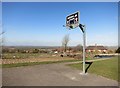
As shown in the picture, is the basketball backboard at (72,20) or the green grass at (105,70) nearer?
the green grass at (105,70)

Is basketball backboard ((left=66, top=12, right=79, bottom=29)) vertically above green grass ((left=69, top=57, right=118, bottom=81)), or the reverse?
basketball backboard ((left=66, top=12, right=79, bottom=29))

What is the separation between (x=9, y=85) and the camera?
902cm

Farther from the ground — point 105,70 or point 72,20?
point 72,20

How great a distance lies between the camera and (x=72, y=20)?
43.2 ft

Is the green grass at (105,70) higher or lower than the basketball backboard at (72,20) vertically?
lower

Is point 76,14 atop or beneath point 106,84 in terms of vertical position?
atop

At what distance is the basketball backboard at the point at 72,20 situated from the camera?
41.9ft

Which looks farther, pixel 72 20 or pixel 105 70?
pixel 105 70

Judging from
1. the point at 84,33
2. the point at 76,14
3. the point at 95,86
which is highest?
the point at 76,14

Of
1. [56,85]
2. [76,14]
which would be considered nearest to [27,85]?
[56,85]

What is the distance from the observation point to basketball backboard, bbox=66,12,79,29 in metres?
12.8

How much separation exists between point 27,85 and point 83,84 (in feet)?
10.0

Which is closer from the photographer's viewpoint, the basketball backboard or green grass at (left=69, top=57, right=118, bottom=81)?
green grass at (left=69, top=57, right=118, bottom=81)

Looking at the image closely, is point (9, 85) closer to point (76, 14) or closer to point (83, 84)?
point (83, 84)
